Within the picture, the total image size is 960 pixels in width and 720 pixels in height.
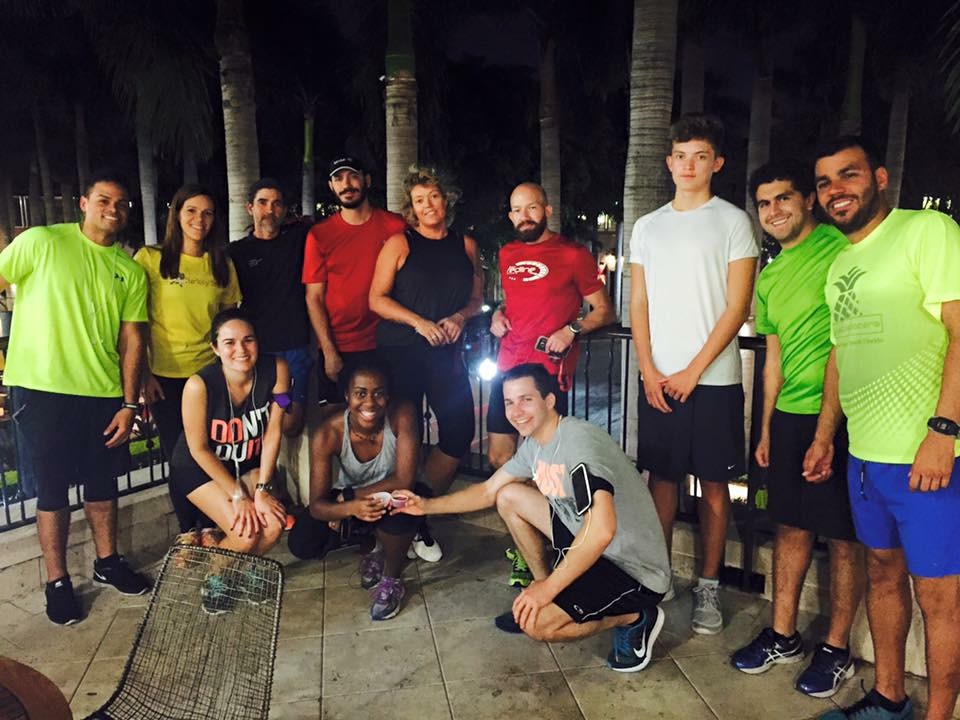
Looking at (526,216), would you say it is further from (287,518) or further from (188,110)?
(188,110)

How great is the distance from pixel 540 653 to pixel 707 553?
981 mm

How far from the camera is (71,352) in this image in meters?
3.79

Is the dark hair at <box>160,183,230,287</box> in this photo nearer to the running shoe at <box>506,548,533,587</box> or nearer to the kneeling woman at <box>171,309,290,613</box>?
the kneeling woman at <box>171,309,290,613</box>

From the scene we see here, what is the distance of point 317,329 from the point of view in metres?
4.28

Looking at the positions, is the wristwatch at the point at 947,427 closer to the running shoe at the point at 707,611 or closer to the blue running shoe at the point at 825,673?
the blue running shoe at the point at 825,673

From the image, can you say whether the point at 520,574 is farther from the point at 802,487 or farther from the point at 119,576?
the point at 119,576

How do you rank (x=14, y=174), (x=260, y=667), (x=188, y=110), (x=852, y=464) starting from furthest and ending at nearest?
(x=14, y=174)
(x=188, y=110)
(x=852, y=464)
(x=260, y=667)

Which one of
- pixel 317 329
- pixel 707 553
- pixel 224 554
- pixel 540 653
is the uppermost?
pixel 317 329

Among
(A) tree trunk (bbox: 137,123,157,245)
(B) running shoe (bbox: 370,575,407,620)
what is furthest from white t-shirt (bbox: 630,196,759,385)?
(A) tree trunk (bbox: 137,123,157,245)

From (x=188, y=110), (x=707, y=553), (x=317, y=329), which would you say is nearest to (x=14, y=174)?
(x=188, y=110)

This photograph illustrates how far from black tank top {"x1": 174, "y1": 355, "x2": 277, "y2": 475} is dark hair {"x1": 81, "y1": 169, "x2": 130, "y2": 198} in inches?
42.8

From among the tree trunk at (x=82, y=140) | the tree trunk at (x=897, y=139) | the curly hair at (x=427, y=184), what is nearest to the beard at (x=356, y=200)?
the curly hair at (x=427, y=184)

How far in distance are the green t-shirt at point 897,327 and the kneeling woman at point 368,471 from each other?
2220mm

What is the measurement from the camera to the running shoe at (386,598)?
3885mm
